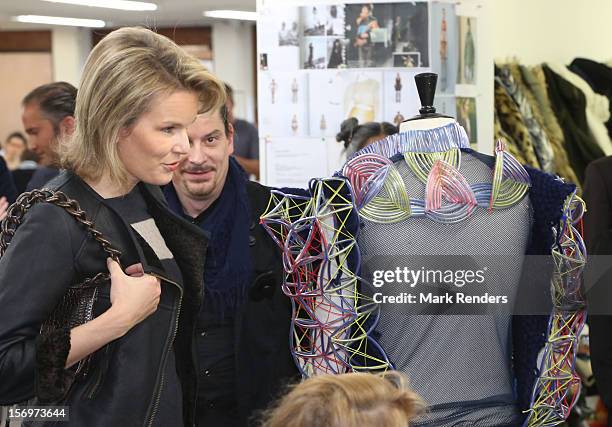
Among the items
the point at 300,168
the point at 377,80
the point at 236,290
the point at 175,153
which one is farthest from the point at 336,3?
the point at 175,153

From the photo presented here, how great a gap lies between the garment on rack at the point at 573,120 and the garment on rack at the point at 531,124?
11.9 inches

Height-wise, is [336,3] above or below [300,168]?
above

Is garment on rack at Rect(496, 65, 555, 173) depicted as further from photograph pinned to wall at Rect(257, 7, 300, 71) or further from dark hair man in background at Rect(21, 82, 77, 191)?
dark hair man in background at Rect(21, 82, 77, 191)

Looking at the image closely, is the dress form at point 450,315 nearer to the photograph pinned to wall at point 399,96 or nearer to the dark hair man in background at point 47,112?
the photograph pinned to wall at point 399,96

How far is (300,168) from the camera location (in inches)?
122

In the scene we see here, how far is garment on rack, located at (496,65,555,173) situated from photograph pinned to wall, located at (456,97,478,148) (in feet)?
2.59

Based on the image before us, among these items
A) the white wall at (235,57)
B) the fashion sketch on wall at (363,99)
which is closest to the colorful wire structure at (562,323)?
the fashion sketch on wall at (363,99)

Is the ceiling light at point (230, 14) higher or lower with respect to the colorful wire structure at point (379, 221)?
higher

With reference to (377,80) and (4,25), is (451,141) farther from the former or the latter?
(4,25)

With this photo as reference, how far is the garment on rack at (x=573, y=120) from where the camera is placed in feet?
13.9

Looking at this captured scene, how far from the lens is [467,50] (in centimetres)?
319

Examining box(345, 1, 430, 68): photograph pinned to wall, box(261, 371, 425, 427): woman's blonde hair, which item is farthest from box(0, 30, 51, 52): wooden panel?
box(261, 371, 425, 427): woman's blonde hair

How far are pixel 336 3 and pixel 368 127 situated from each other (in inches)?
17.5

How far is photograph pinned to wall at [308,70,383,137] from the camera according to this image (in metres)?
3.05
